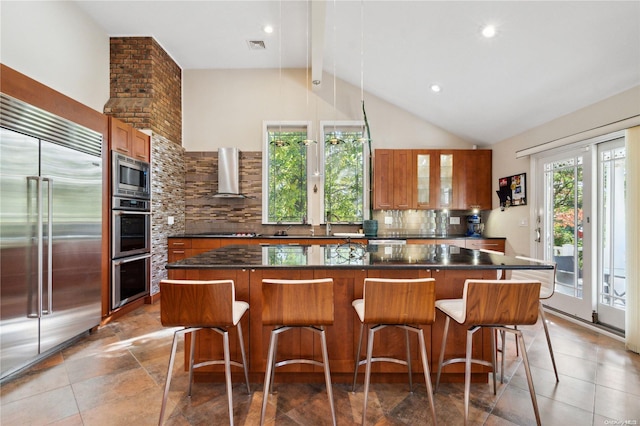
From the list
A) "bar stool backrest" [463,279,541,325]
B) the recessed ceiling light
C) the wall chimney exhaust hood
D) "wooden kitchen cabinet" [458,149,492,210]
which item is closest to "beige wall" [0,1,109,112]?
the wall chimney exhaust hood

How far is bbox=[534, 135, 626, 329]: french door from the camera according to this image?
299 cm

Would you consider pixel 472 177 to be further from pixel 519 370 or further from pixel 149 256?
pixel 149 256

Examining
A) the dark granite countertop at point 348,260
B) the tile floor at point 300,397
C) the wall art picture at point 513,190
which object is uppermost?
the wall art picture at point 513,190

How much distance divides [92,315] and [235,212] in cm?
255

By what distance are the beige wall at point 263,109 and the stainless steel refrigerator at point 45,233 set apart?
230 centimetres

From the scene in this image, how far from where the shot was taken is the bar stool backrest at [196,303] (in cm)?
158

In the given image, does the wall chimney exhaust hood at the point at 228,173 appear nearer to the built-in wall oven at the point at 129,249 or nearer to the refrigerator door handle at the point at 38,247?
the built-in wall oven at the point at 129,249

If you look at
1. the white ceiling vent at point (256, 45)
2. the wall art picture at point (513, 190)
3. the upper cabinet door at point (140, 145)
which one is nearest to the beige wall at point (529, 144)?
the wall art picture at point (513, 190)

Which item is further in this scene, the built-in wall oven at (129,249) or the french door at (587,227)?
the built-in wall oven at (129,249)

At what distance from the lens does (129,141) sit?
141 inches

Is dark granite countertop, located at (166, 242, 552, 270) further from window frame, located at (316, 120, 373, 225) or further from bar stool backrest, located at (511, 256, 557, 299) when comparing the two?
window frame, located at (316, 120, 373, 225)

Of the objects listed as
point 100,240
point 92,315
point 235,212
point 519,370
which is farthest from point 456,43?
point 92,315

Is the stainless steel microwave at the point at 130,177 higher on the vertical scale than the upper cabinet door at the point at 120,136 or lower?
lower

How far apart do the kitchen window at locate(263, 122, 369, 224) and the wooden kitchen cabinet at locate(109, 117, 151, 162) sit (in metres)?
1.81
